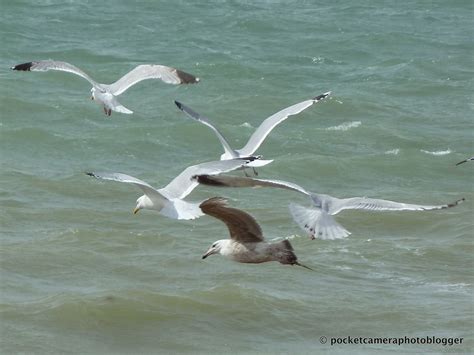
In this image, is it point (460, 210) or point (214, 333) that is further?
point (460, 210)

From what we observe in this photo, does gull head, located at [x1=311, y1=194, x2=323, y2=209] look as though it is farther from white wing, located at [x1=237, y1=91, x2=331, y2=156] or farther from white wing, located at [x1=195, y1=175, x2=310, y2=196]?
white wing, located at [x1=237, y1=91, x2=331, y2=156]

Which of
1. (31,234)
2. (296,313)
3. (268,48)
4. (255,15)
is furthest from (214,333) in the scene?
(255,15)

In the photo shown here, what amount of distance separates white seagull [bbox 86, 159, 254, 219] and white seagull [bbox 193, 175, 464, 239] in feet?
1.75

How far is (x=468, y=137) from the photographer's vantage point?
20875 millimetres

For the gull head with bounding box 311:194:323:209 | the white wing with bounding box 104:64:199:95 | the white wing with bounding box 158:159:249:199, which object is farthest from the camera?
the white wing with bounding box 104:64:199:95

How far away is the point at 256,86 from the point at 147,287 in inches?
504

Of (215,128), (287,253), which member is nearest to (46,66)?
(215,128)

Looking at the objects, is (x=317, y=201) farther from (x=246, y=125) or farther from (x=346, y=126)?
(x=346, y=126)

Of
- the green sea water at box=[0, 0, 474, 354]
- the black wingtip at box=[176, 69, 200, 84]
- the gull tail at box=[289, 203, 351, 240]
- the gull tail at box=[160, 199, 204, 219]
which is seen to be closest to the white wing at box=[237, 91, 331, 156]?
the black wingtip at box=[176, 69, 200, 84]

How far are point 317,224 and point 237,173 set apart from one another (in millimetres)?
7802

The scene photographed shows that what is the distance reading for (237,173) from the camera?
16500 millimetres

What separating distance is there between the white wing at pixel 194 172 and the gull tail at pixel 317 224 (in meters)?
0.50

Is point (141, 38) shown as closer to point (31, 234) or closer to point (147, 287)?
point (31, 234)

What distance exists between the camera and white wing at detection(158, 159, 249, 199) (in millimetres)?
8680
